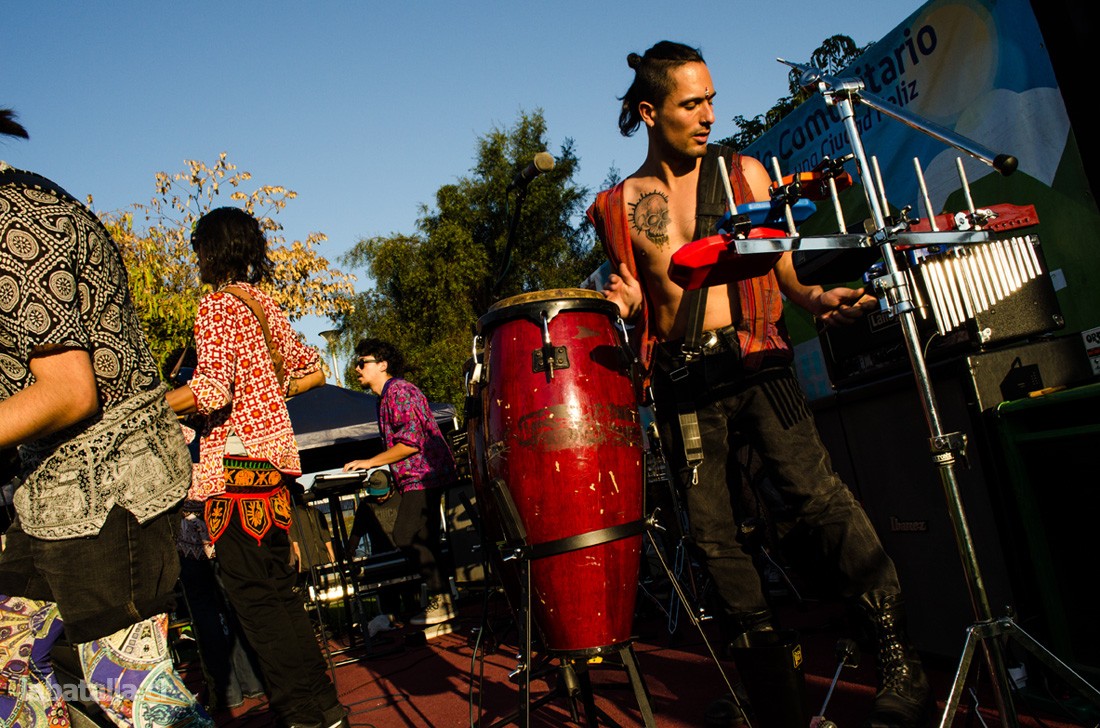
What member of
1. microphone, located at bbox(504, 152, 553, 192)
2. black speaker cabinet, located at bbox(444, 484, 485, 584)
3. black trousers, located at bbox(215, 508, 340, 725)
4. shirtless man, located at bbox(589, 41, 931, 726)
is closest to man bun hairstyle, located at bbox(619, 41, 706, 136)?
shirtless man, located at bbox(589, 41, 931, 726)

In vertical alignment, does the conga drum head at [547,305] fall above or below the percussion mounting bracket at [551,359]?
above

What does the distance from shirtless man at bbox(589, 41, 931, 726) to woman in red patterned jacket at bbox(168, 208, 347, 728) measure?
148 cm

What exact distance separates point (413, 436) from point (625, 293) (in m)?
3.46

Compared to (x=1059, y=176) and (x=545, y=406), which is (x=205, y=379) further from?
(x=1059, y=176)

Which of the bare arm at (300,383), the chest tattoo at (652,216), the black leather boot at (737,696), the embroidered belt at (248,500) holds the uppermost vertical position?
the chest tattoo at (652,216)

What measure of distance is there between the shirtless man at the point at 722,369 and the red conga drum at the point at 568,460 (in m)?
0.30

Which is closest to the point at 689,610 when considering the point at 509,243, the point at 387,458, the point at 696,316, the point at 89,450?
→ the point at 696,316

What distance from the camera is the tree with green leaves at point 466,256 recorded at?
1081 inches

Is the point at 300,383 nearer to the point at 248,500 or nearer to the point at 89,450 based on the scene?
the point at 248,500

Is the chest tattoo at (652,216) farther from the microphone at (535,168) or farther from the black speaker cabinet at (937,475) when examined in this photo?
the black speaker cabinet at (937,475)

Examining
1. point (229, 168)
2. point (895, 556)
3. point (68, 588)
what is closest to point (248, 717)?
point (68, 588)

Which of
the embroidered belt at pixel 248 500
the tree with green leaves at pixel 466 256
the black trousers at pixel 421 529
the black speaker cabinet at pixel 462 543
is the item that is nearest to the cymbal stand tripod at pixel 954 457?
the embroidered belt at pixel 248 500

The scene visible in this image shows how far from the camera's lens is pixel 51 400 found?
5.67 feet

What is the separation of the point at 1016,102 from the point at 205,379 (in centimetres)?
402
